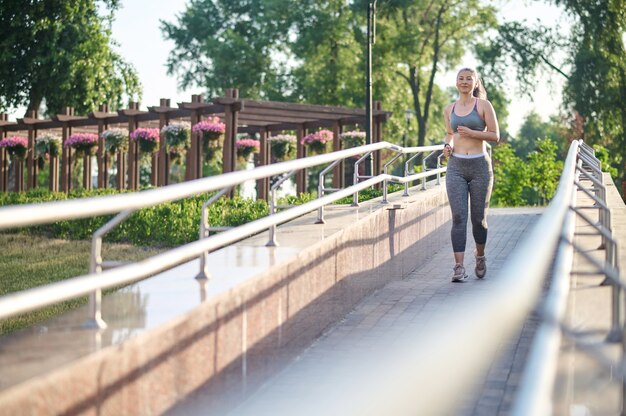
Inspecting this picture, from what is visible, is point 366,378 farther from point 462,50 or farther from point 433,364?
point 462,50

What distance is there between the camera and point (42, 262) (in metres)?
14.6

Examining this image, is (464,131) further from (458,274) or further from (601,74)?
(601,74)

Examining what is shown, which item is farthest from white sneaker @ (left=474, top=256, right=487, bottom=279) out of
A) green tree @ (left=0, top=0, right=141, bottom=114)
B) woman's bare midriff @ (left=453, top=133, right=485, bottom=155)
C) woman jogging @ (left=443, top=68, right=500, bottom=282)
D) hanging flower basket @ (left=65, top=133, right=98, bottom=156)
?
green tree @ (left=0, top=0, right=141, bottom=114)

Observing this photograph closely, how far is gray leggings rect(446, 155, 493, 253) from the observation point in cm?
822

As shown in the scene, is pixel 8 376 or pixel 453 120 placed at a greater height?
pixel 453 120

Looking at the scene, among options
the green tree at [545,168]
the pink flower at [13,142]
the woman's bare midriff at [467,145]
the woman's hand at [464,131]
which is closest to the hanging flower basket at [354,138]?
the green tree at [545,168]

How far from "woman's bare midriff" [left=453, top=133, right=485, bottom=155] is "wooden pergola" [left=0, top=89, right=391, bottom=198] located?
12033mm

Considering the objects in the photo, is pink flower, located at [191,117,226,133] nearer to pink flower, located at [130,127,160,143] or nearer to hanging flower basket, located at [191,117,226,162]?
hanging flower basket, located at [191,117,226,162]

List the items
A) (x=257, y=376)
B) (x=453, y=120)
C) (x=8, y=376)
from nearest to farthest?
(x=8, y=376) < (x=257, y=376) < (x=453, y=120)

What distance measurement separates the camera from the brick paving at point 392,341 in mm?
5078

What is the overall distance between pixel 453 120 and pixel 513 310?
6374 mm

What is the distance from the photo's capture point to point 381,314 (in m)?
7.49

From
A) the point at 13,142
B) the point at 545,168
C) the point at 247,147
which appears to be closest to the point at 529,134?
the point at 545,168

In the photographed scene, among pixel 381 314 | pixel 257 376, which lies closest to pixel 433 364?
pixel 257 376
